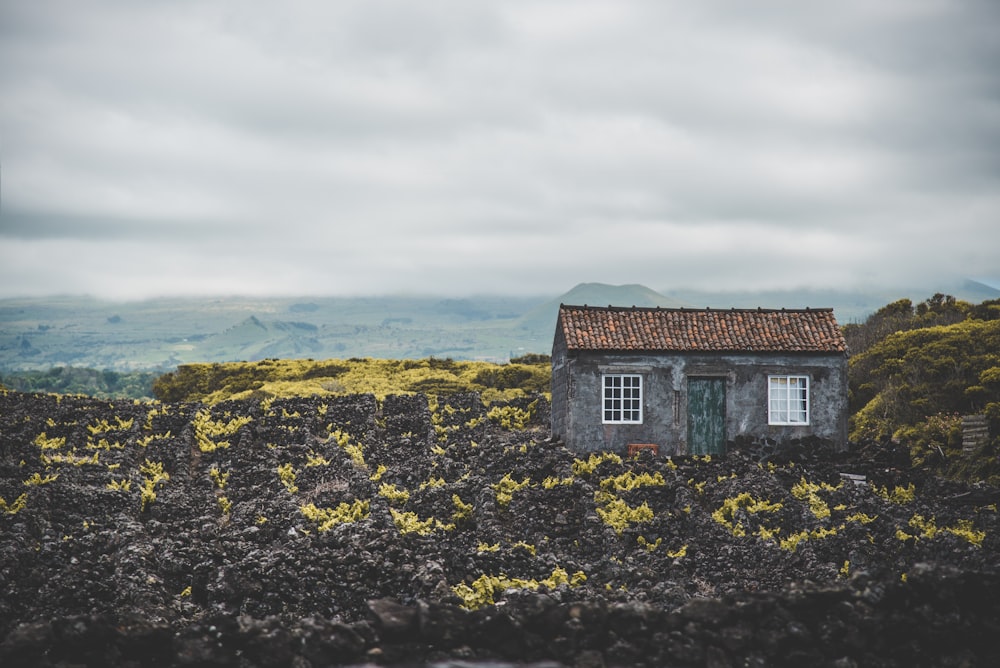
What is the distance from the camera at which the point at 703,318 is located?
30078 millimetres

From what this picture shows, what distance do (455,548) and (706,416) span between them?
40.0 ft

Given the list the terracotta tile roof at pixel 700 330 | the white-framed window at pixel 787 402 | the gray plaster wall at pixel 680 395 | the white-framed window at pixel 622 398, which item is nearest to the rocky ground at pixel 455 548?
the gray plaster wall at pixel 680 395

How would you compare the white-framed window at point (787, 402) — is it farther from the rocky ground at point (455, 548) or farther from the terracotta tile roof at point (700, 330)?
the terracotta tile roof at point (700, 330)

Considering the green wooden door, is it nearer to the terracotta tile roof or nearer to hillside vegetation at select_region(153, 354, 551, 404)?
the terracotta tile roof

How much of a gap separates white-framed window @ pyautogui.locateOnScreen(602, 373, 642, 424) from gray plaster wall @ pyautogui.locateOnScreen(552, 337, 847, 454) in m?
0.21

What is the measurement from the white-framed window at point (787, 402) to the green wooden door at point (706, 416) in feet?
5.54

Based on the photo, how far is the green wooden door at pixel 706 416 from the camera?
1115 inches

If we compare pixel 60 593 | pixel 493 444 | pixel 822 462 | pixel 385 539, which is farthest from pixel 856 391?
pixel 60 593

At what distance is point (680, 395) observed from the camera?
28.3 metres

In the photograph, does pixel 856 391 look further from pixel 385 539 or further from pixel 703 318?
pixel 385 539

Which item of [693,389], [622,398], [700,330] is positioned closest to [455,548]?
[622,398]

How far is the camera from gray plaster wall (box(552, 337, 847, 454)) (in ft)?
91.7

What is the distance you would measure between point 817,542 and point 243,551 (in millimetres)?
13783

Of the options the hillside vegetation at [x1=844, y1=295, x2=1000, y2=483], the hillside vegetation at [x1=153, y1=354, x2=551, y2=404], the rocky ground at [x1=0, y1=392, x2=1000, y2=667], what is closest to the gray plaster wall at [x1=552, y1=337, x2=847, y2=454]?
the rocky ground at [x1=0, y1=392, x2=1000, y2=667]
